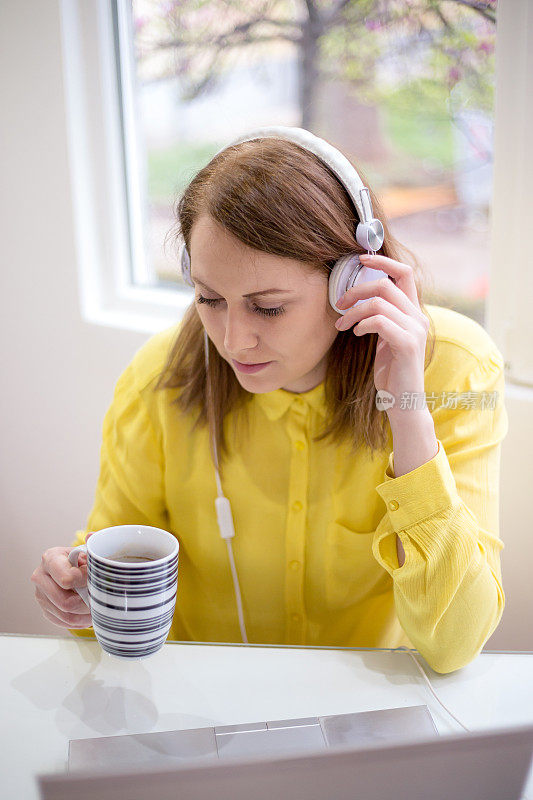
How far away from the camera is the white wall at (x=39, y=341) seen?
71.9 inches

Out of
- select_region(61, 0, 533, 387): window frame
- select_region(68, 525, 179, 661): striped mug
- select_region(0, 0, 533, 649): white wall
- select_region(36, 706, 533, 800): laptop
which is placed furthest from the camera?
select_region(0, 0, 533, 649): white wall

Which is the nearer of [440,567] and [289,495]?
[440,567]

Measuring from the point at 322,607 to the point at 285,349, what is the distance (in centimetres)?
42

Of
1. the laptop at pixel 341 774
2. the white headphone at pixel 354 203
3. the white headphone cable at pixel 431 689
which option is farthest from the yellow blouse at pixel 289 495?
the laptop at pixel 341 774

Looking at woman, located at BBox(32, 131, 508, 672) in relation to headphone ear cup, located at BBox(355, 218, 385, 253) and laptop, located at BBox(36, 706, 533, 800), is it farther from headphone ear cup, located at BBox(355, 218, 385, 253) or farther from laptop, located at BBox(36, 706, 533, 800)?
laptop, located at BBox(36, 706, 533, 800)

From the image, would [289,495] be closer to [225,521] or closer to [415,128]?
[225,521]

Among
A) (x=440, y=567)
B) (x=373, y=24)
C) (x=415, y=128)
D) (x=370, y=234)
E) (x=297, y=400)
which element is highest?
(x=373, y=24)

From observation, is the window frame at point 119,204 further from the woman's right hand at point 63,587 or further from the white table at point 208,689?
the woman's right hand at point 63,587

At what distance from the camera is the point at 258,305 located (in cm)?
96

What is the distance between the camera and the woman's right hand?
942mm

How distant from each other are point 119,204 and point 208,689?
137cm

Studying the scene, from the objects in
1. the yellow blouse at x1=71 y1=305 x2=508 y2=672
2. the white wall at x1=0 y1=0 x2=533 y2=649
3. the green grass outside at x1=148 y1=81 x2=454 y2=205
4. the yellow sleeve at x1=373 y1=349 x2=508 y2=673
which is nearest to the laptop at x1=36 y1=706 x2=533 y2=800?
the yellow sleeve at x1=373 y1=349 x2=508 y2=673

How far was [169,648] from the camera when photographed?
37.9 inches

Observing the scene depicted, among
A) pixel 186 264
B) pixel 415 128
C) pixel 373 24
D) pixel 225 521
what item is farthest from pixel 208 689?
pixel 373 24
